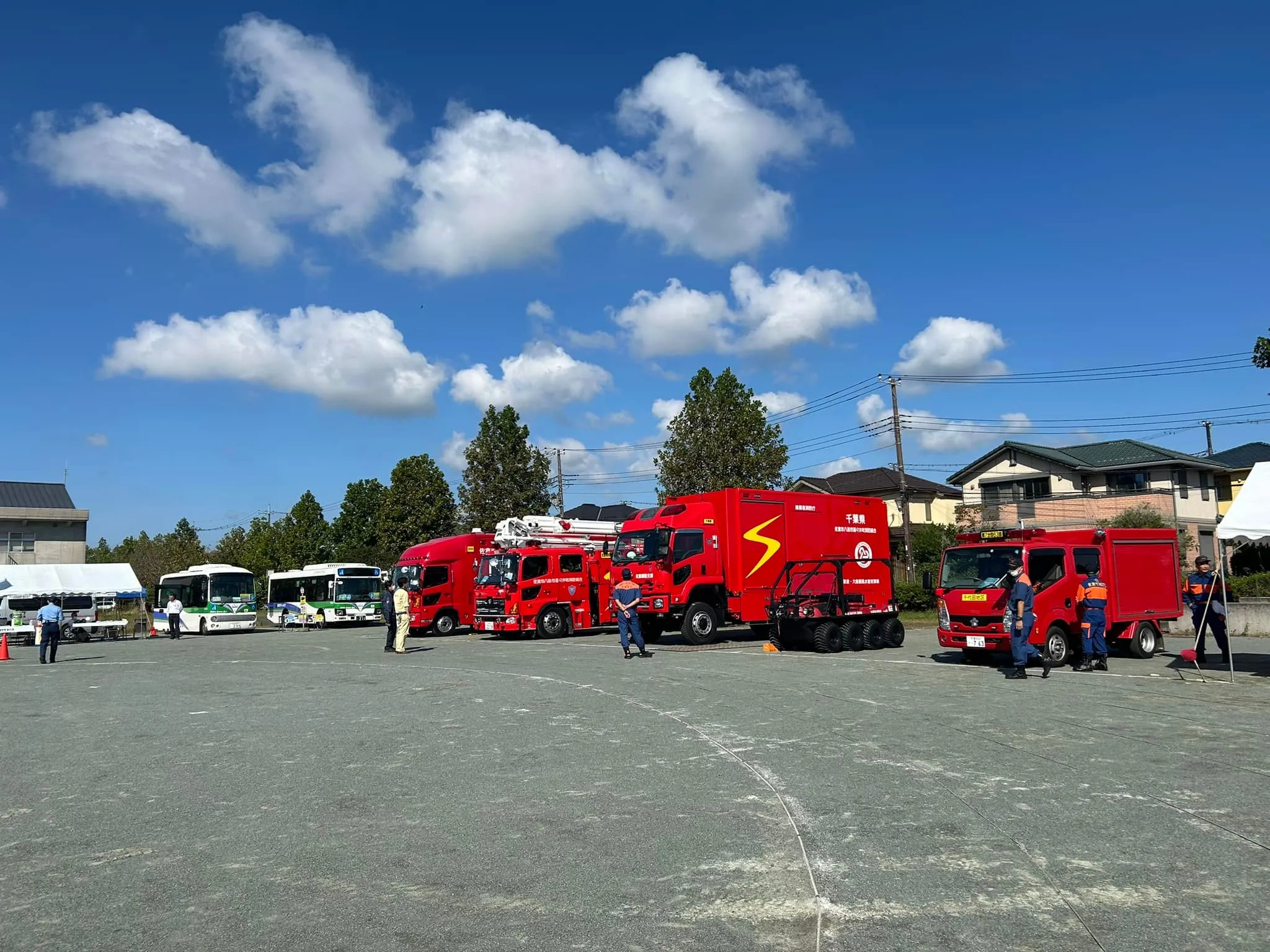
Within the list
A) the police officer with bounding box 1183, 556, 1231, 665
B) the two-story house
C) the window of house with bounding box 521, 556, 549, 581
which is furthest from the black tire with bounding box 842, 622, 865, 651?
the two-story house

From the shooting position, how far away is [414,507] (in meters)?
53.6

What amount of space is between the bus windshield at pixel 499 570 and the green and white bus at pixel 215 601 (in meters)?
17.9

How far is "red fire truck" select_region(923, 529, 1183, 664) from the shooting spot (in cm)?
1744

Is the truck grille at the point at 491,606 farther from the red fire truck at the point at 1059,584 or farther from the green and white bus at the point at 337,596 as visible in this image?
the green and white bus at the point at 337,596

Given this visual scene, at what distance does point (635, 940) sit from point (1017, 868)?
244 cm

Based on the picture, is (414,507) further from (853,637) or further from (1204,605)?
(1204,605)

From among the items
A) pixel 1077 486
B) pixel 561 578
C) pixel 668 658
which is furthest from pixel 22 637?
pixel 1077 486

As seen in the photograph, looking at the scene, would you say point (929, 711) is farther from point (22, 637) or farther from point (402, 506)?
point (402, 506)

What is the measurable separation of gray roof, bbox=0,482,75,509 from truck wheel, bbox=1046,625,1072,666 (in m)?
58.9

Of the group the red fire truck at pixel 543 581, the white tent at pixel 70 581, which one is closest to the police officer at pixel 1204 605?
the red fire truck at pixel 543 581

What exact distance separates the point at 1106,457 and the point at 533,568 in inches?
1430

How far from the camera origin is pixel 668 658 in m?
19.7

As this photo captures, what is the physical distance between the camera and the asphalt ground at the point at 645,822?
476 centimetres

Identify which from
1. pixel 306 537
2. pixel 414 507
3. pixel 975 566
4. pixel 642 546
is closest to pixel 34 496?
pixel 306 537
